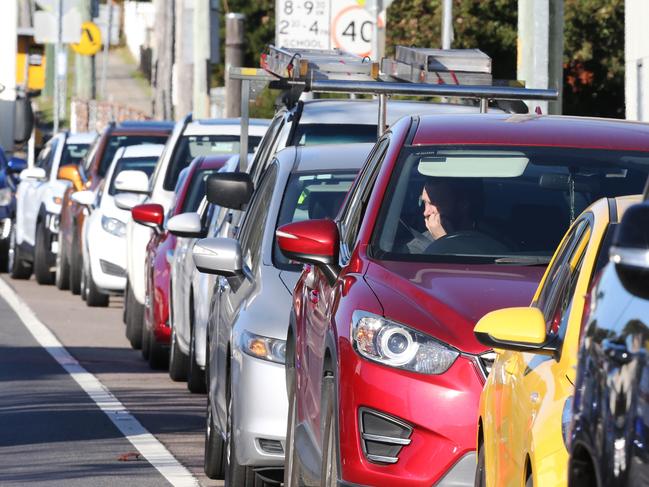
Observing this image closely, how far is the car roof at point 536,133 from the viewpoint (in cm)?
820

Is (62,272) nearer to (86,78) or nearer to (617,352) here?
(617,352)

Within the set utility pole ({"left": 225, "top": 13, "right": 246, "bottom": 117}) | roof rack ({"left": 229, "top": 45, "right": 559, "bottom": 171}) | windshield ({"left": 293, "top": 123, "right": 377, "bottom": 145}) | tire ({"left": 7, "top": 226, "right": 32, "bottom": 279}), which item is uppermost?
utility pole ({"left": 225, "top": 13, "right": 246, "bottom": 117})

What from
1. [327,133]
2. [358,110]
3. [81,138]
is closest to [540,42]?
[358,110]

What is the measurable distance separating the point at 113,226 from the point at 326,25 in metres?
3.85

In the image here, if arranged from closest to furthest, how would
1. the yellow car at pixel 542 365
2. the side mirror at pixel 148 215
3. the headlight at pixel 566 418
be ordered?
1. the headlight at pixel 566 418
2. the yellow car at pixel 542 365
3. the side mirror at pixel 148 215

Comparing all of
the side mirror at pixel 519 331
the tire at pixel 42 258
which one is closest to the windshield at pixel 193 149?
the tire at pixel 42 258

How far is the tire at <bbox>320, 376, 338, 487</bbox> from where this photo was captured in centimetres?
724

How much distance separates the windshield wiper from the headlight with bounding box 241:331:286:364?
1.47 m

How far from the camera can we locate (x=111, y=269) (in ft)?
67.2

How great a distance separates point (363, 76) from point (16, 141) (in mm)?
16761

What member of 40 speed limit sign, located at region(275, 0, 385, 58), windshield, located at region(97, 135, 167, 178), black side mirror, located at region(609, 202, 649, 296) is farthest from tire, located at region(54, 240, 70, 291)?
black side mirror, located at region(609, 202, 649, 296)

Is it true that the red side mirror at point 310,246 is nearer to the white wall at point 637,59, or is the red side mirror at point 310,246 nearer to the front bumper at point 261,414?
the front bumper at point 261,414

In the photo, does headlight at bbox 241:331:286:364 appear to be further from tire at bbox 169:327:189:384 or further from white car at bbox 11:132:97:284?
white car at bbox 11:132:97:284

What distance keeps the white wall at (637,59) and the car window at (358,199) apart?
8609mm
